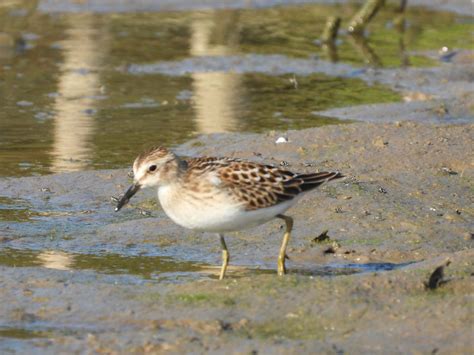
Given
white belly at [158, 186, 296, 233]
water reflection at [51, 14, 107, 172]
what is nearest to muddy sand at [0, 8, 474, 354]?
white belly at [158, 186, 296, 233]

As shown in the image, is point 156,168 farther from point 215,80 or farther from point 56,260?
point 215,80

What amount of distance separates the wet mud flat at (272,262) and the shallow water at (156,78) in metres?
1.12

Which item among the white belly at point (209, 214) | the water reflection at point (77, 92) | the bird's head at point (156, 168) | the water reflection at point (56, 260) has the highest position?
the bird's head at point (156, 168)

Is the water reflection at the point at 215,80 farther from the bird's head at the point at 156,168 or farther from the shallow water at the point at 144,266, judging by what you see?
the bird's head at the point at 156,168

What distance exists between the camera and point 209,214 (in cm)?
740

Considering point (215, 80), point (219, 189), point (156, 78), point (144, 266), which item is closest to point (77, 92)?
point (156, 78)

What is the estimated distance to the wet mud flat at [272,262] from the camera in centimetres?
642

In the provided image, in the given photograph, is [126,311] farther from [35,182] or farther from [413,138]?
[413,138]

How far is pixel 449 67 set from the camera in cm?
1599

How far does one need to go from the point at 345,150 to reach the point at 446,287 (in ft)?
13.7

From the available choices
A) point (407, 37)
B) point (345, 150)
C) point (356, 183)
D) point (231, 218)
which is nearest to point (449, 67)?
point (407, 37)

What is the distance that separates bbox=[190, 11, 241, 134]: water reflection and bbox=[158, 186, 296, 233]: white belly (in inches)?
199

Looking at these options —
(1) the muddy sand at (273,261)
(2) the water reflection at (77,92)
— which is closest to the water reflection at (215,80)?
(1) the muddy sand at (273,261)

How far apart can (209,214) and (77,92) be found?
7.60 metres
